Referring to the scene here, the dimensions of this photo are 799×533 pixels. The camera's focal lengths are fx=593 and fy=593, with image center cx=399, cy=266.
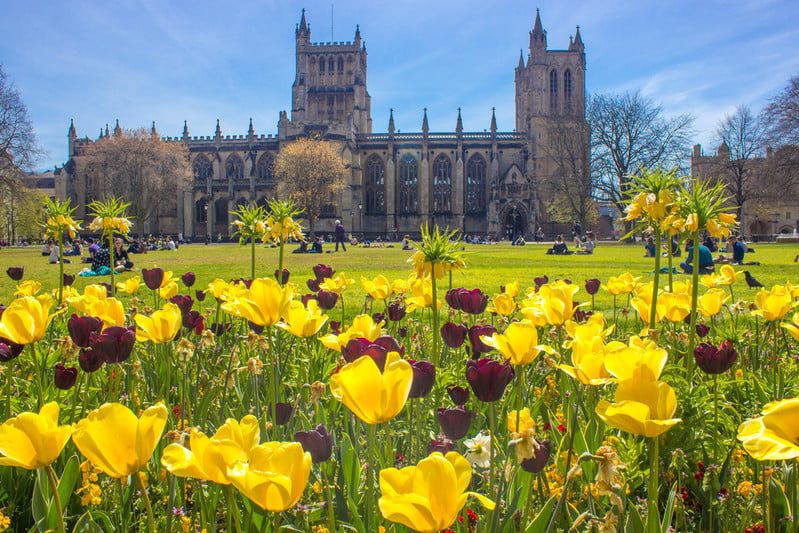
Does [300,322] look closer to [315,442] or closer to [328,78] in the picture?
[315,442]

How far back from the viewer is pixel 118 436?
→ 0.95 meters

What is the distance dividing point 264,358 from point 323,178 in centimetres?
4298

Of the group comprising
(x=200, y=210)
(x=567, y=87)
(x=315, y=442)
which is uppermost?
(x=567, y=87)

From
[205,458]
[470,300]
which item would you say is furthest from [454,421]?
[470,300]

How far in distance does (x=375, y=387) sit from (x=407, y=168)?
60.3 metres

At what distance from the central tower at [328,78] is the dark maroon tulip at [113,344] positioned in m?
64.3

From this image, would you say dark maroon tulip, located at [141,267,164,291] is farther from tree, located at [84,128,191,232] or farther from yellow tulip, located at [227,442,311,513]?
tree, located at [84,128,191,232]

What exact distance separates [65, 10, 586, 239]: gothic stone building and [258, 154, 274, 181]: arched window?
0.10 m

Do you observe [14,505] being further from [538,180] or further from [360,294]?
[538,180]

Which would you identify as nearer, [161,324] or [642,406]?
[642,406]

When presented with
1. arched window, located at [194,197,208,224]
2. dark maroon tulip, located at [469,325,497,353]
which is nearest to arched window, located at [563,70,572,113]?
arched window, located at [194,197,208,224]

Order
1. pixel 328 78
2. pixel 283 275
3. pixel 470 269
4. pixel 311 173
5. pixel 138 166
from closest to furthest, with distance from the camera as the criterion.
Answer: pixel 283 275
pixel 470 269
pixel 311 173
pixel 138 166
pixel 328 78

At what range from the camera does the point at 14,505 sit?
5.80ft

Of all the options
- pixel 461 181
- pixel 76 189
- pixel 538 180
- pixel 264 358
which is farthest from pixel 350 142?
pixel 264 358
